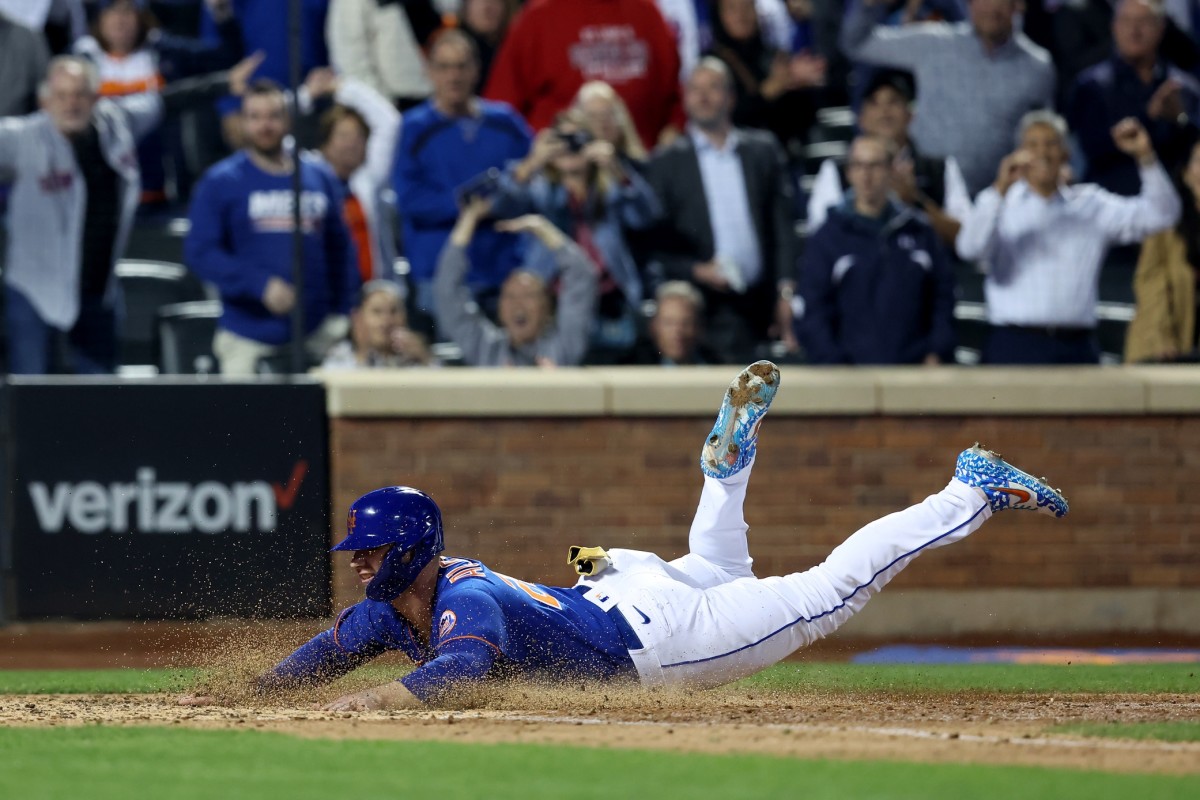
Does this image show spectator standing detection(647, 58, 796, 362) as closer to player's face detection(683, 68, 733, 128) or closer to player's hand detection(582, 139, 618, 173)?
player's face detection(683, 68, 733, 128)

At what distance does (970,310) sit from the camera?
439 inches

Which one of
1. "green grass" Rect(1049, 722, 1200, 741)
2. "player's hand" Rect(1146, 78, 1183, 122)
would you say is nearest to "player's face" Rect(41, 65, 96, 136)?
"player's hand" Rect(1146, 78, 1183, 122)

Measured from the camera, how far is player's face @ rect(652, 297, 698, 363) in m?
11.0

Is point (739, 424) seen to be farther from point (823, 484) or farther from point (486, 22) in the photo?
point (486, 22)

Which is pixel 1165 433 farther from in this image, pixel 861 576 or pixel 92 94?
pixel 92 94

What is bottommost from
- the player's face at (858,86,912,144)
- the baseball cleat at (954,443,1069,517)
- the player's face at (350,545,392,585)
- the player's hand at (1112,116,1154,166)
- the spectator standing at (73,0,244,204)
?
the player's face at (350,545,392,585)

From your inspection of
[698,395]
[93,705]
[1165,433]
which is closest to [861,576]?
[93,705]

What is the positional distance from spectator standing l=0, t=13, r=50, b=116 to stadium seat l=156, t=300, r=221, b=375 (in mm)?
1618

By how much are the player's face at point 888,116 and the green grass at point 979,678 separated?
3788 mm

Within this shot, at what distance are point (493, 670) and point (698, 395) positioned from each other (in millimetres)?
5285

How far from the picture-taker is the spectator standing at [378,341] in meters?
10.9

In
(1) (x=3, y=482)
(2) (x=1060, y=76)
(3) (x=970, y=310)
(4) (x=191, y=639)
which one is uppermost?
(2) (x=1060, y=76)

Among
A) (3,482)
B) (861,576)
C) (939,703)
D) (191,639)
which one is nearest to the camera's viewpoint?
(861,576)

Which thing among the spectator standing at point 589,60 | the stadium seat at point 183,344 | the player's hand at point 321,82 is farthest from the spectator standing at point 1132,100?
the stadium seat at point 183,344
